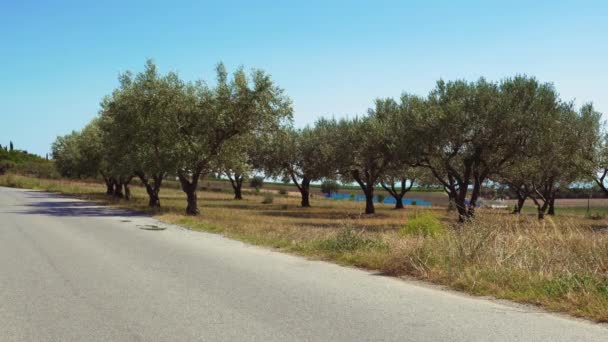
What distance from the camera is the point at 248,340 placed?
18.3 ft

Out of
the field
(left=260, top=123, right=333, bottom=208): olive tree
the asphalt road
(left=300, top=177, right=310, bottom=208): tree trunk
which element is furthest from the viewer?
(left=300, top=177, right=310, bottom=208): tree trunk

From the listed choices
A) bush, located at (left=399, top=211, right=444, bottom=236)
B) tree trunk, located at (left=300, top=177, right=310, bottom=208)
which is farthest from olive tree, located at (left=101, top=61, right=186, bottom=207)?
tree trunk, located at (left=300, top=177, right=310, bottom=208)

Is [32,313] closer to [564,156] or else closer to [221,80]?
[221,80]

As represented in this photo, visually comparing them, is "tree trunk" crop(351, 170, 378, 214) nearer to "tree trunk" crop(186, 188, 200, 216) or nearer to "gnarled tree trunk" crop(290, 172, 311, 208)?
"gnarled tree trunk" crop(290, 172, 311, 208)

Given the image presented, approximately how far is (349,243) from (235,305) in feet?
20.7

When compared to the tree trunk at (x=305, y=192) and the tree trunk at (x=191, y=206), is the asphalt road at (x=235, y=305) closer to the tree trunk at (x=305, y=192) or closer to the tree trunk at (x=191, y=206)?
the tree trunk at (x=191, y=206)

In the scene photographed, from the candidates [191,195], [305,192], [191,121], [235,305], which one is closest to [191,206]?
[191,195]

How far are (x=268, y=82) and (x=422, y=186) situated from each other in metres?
34.3

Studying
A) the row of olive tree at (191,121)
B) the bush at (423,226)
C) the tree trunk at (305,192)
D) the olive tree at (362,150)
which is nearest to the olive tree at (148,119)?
the row of olive tree at (191,121)

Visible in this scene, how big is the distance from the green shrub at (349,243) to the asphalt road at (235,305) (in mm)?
1377

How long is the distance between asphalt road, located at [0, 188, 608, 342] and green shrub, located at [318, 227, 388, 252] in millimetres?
1377

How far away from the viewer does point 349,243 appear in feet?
43.2

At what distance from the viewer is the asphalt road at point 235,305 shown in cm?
586

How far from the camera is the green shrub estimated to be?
12.9m
